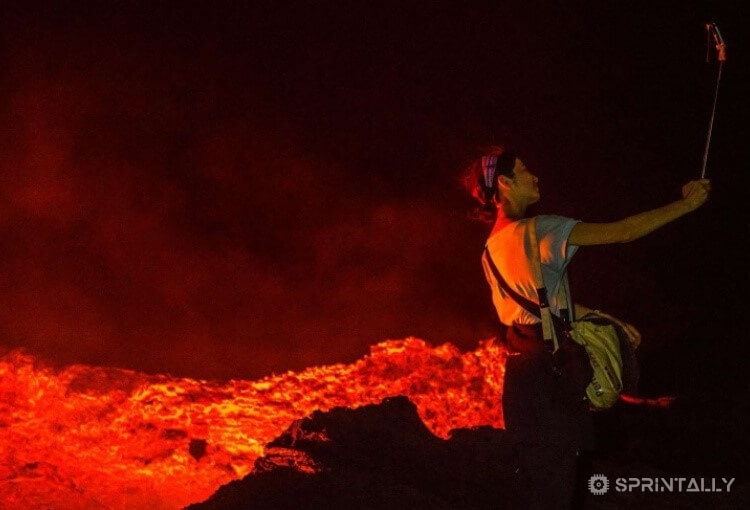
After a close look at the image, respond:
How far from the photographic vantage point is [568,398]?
2.79m

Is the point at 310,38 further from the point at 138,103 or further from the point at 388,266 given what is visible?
the point at 388,266

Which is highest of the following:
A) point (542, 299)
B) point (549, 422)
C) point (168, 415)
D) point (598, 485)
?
point (168, 415)

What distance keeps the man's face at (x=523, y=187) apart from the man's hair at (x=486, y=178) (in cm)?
3

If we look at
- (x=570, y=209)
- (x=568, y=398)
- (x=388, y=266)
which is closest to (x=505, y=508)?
(x=568, y=398)

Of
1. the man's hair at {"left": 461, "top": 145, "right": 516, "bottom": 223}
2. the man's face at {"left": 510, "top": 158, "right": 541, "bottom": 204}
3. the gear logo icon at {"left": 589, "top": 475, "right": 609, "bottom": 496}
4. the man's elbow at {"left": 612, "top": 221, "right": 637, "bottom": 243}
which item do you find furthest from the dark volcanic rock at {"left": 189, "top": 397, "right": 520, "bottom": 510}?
the man's elbow at {"left": 612, "top": 221, "right": 637, "bottom": 243}

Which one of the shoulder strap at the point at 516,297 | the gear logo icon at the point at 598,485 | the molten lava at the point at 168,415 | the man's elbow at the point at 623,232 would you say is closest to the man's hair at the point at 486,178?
the shoulder strap at the point at 516,297

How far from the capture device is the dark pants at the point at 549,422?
9.06ft

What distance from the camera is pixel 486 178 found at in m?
3.21

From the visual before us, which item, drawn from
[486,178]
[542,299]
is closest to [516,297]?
[542,299]

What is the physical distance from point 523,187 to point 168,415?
4.59 meters

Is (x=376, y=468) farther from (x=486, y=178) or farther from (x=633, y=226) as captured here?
(x=633, y=226)

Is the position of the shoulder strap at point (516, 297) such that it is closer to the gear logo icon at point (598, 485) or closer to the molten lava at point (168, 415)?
the gear logo icon at point (598, 485)

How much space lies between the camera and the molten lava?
Answer: 6164mm

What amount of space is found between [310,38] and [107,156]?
7.80ft
